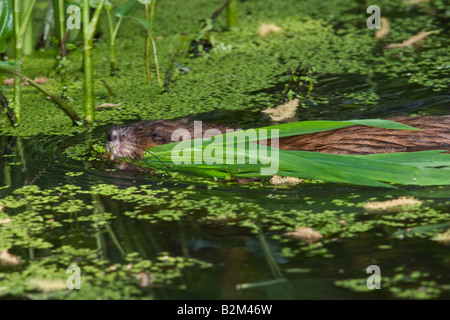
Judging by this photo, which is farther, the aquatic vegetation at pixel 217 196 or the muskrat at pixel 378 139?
the muskrat at pixel 378 139

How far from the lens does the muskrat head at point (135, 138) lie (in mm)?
4066

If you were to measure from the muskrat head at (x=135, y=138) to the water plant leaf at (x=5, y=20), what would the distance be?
2.99 feet

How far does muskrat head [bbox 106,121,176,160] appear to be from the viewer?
407 cm

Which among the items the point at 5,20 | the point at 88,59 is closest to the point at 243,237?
the point at 88,59

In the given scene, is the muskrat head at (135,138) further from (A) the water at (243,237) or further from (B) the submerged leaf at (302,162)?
(B) the submerged leaf at (302,162)

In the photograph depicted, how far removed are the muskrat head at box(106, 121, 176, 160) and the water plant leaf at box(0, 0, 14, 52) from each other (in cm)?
91

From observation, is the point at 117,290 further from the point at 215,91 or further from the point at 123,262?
the point at 215,91

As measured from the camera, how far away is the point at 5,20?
14.1ft

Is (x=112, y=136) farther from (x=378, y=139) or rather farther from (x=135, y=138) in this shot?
(x=378, y=139)

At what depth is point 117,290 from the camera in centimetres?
258

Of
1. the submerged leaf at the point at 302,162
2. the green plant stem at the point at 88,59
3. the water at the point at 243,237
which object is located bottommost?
the water at the point at 243,237

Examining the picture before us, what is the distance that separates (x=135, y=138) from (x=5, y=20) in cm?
109

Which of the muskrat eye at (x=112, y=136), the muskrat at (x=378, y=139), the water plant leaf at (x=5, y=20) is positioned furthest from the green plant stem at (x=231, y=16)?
the muskrat at (x=378, y=139)

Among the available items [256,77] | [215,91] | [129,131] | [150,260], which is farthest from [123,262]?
[256,77]
